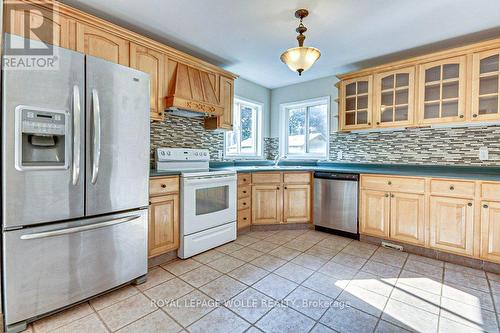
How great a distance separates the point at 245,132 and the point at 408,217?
2.77 m

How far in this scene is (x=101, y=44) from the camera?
2.20 meters

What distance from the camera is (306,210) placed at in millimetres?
3555

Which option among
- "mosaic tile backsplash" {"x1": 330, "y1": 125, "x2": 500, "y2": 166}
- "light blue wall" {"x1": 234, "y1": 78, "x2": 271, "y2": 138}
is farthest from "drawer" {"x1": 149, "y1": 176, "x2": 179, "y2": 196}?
"mosaic tile backsplash" {"x1": 330, "y1": 125, "x2": 500, "y2": 166}

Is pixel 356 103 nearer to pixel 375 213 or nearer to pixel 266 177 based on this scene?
pixel 375 213

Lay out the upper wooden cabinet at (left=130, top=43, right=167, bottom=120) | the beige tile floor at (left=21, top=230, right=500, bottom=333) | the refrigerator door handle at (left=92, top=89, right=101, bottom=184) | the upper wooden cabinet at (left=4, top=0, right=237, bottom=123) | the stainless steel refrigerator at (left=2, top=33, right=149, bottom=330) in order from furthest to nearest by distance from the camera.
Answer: the upper wooden cabinet at (left=130, top=43, right=167, bottom=120)
the upper wooden cabinet at (left=4, top=0, right=237, bottom=123)
the refrigerator door handle at (left=92, top=89, right=101, bottom=184)
the beige tile floor at (left=21, top=230, right=500, bottom=333)
the stainless steel refrigerator at (left=2, top=33, right=149, bottom=330)

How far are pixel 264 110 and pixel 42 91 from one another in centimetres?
352

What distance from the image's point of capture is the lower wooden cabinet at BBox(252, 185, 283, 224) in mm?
3453

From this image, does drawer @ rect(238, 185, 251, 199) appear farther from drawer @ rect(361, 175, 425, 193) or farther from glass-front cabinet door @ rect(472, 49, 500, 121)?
glass-front cabinet door @ rect(472, 49, 500, 121)

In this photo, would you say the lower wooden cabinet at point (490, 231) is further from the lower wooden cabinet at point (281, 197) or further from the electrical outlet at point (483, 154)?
the lower wooden cabinet at point (281, 197)

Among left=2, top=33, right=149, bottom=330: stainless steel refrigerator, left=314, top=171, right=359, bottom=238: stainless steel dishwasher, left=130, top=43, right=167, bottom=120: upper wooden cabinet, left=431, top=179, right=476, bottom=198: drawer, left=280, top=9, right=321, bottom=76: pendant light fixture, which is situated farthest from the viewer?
left=314, top=171, right=359, bottom=238: stainless steel dishwasher

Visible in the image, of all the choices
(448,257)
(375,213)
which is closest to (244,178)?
(375,213)

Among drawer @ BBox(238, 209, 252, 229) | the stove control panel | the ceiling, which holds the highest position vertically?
the ceiling

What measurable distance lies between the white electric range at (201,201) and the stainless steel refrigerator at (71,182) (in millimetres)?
540

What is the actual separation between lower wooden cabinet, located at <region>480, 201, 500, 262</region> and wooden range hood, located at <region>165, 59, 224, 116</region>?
3.01 meters
